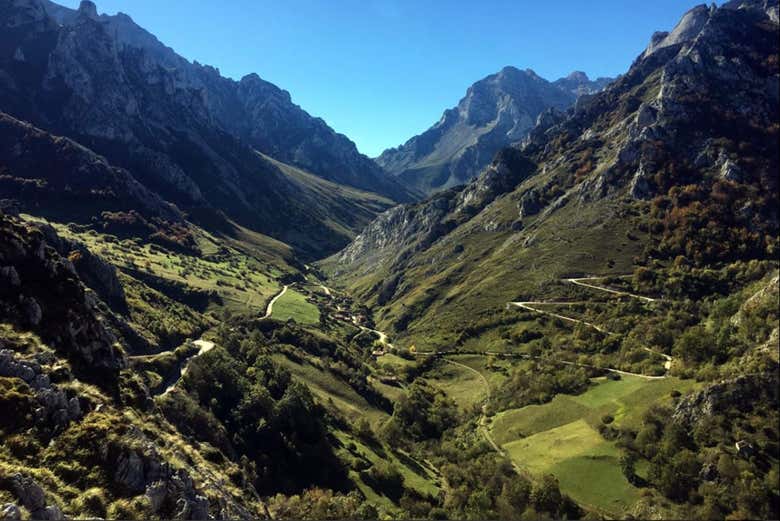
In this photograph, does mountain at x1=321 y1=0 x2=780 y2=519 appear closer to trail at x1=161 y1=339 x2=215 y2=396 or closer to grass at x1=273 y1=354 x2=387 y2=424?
grass at x1=273 y1=354 x2=387 y2=424

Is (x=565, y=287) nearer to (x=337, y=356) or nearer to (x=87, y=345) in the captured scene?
(x=337, y=356)

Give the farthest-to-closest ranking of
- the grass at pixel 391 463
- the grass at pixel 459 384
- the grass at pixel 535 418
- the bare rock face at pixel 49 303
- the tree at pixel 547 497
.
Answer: the grass at pixel 459 384, the grass at pixel 535 418, the grass at pixel 391 463, the tree at pixel 547 497, the bare rock face at pixel 49 303

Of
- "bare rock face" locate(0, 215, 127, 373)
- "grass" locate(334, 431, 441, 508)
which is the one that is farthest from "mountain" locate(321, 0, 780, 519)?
"bare rock face" locate(0, 215, 127, 373)

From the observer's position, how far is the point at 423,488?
291 ft

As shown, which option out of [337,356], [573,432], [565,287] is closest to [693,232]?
[565,287]

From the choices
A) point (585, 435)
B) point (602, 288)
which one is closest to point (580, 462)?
point (585, 435)

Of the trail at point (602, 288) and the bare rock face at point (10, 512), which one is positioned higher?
the trail at point (602, 288)

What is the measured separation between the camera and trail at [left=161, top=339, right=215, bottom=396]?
265 ft

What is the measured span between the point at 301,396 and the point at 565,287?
11656cm

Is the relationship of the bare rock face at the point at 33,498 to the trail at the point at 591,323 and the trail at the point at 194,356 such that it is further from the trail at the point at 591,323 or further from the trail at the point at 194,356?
the trail at the point at 591,323

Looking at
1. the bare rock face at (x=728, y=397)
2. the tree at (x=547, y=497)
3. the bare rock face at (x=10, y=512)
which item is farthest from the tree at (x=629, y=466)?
the bare rock face at (x=10, y=512)

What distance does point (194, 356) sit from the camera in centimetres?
9775

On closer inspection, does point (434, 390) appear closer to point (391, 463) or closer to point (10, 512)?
point (391, 463)

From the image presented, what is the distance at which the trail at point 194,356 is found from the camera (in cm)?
8063
